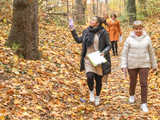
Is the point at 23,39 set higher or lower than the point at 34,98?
higher

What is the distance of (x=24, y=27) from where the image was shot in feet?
23.9

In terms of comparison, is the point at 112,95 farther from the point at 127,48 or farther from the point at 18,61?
the point at 18,61

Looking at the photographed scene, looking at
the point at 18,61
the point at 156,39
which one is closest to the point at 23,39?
the point at 18,61

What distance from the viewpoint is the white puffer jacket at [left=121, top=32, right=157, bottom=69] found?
578cm

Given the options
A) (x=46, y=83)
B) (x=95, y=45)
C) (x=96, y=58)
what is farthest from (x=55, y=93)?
(x=95, y=45)

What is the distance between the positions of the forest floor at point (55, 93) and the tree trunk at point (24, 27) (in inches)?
12.4

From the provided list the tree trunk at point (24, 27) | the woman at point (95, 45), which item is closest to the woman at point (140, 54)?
the woman at point (95, 45)

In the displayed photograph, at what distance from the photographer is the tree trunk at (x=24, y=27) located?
23.8 ft

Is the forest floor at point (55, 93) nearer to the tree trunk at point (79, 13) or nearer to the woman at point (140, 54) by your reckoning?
the woman at point (140, 54)

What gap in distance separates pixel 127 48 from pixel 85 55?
1.07m

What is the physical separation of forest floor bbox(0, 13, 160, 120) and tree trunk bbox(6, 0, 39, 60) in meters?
0.32

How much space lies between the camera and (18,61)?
7.00 metres

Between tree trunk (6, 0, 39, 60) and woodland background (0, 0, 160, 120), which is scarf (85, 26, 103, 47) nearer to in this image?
woodland background (0, 0, 160, 120)

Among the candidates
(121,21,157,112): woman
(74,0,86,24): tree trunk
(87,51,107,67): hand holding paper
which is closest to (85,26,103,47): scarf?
(87,51,107,67): hand holding paper
